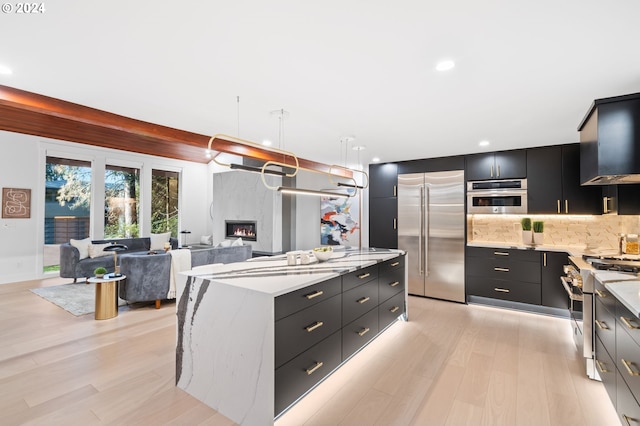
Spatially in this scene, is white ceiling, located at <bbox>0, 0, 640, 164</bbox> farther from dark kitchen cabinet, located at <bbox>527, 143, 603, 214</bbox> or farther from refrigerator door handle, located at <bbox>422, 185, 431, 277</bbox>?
refrigerator door handle, located at <bbox>422, 185, 431, 277</bbox>

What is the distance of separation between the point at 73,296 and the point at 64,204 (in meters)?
2.83

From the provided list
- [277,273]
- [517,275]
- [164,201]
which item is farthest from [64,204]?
[517,275]

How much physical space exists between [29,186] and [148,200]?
227 cm

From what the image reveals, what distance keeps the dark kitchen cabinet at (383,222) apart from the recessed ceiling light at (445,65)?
3.38 m

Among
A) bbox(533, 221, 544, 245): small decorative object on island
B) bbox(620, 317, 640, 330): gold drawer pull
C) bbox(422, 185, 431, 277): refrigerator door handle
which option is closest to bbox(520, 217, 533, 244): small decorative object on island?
bbox(533, 221, 544, 245): small decorative object on island

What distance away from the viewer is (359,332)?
2.77m

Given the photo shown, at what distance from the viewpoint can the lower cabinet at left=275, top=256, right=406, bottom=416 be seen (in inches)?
75.6

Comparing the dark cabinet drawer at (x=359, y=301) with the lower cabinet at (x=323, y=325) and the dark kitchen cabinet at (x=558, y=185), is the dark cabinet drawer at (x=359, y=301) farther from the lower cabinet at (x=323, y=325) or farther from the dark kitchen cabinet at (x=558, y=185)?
the dark kitchen cabinet at (x=558, y=185)

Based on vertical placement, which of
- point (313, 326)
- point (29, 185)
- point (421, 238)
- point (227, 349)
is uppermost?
point (29, 185)

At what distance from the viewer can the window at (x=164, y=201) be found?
811 cm

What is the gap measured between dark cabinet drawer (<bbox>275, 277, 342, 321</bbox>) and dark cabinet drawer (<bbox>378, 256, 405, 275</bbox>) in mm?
908

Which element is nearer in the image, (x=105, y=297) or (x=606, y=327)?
(x=606, y=327)

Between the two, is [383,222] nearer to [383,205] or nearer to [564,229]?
[383,205]

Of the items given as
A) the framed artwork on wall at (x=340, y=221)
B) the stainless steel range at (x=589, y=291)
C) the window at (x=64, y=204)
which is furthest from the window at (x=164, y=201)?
the stainless steel range at (x=589, y=291)
